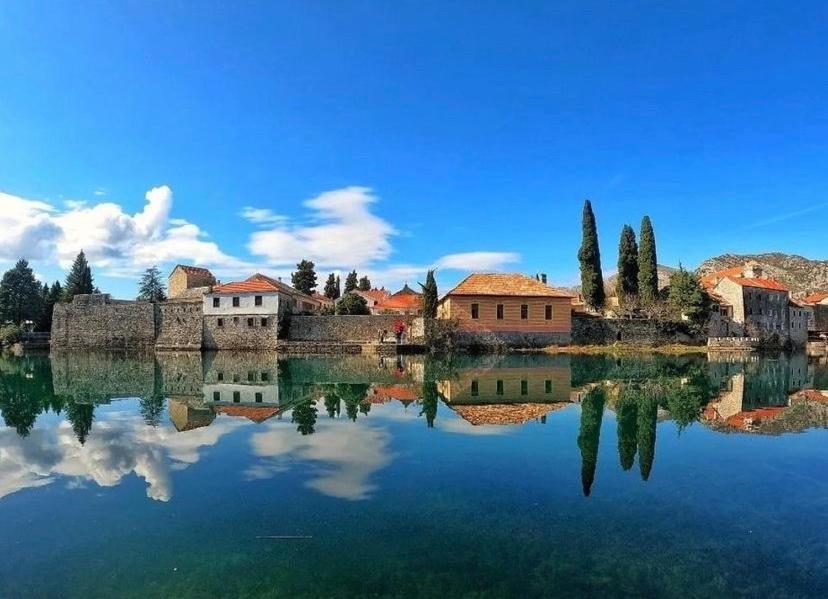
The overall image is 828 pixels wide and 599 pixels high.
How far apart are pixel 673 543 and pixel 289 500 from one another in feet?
15.0

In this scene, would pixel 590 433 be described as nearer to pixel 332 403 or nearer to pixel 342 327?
pixel 332 403

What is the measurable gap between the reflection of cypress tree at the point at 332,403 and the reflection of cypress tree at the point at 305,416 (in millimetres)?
387

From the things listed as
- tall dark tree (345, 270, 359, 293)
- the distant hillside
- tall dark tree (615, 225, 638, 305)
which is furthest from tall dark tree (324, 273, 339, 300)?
the distant hillside

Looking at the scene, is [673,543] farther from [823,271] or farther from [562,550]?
[823,271]

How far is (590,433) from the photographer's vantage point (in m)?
11.1

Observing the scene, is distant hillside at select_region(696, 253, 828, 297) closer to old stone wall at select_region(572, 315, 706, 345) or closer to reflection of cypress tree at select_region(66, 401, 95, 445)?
old stone wall at select_region(572, 315, 706, 345)

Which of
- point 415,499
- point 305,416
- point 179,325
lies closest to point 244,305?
point 179,325

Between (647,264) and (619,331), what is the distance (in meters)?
8.32

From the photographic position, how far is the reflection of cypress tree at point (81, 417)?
11.4 meters

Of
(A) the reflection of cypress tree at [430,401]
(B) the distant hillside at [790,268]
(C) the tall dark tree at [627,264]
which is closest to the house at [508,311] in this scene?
(C) the tall dark tree at [627,264]

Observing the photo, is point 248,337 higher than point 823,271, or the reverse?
point 823,271

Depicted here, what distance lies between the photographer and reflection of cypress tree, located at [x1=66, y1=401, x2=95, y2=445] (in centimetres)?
1141

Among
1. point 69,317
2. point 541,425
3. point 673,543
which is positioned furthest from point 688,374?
point 69,317

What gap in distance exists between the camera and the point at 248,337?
140 ft
